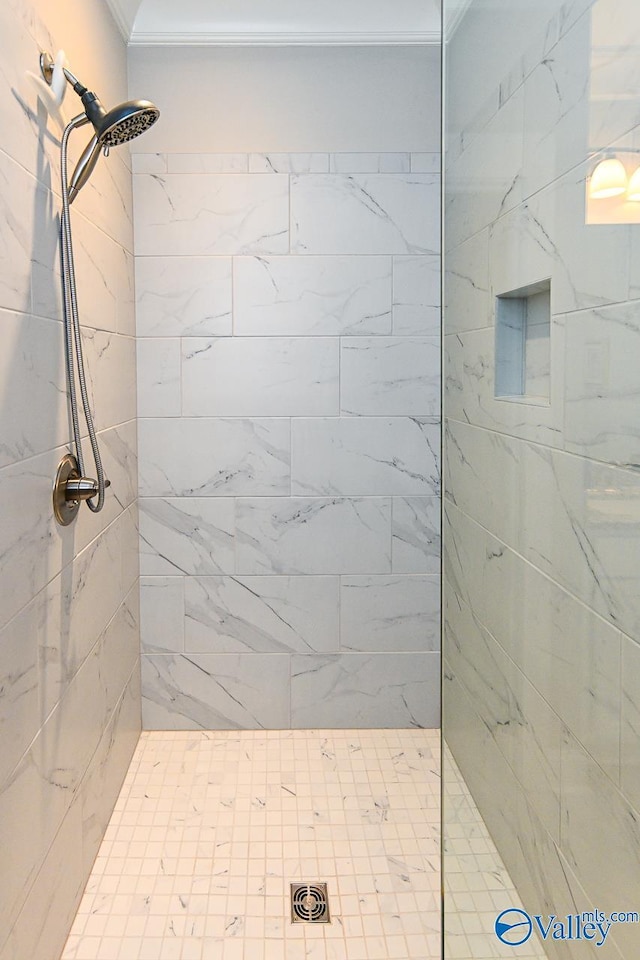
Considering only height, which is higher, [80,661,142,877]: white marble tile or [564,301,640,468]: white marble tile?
[564,301,640,468]: white marble tile

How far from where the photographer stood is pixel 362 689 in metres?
2.74

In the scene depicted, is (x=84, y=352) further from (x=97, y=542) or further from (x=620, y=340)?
(x=620, y=340)

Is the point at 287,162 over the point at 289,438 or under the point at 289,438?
over

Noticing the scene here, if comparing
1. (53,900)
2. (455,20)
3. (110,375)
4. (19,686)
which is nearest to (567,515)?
(455,20)

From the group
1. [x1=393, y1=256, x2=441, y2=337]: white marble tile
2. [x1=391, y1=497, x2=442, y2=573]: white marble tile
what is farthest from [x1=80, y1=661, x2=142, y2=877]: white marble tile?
[x1=393, y1=256, x2=441, y2=337]: white marble tile

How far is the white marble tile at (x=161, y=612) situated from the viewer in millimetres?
2680

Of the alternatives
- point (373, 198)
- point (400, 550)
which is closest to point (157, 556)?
point (400, 550)

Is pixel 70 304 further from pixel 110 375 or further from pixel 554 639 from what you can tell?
pixel 554 639

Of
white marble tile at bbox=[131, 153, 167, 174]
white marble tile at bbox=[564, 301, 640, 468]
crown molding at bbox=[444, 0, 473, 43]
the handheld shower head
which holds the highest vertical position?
white marble tile at bbox=[131, 153, 167, 174]

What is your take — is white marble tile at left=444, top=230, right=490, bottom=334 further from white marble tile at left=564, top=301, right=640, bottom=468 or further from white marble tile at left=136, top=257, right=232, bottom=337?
white marble tile at left=136, top=257, right=232, bottom=337

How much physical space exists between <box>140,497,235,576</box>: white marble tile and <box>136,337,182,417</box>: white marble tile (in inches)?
11.7

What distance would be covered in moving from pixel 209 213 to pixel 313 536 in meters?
1.09

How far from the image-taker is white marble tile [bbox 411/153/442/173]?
256 cm

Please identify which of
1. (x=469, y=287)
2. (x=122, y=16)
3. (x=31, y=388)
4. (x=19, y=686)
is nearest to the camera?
(x=469, y=287)
